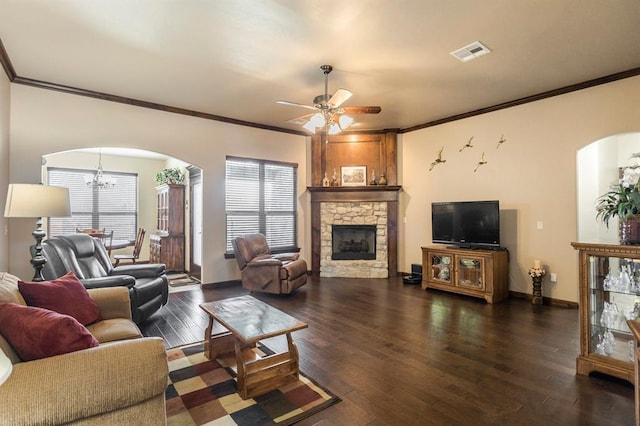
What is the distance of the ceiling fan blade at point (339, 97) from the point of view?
11.1 feet

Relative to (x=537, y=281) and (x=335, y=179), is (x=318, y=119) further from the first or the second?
(x=537, y=281)

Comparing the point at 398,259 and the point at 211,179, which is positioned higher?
the point at 211,179

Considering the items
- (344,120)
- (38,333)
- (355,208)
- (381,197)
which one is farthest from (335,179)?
(38,333)

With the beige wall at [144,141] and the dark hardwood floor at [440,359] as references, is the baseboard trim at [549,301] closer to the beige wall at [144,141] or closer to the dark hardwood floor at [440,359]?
the dark hardwood floor at [440,359]

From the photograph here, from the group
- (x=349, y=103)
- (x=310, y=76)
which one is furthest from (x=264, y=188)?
(x=310, y=76)

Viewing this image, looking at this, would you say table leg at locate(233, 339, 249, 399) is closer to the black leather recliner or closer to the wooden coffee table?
the wooden coffee table

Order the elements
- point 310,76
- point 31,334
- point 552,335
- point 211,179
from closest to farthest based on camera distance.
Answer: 1. point 31,334
2. point 552,335
3. point 310,76
4. point 211,179

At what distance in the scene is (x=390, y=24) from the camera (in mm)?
2891

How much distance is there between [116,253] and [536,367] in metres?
8.94

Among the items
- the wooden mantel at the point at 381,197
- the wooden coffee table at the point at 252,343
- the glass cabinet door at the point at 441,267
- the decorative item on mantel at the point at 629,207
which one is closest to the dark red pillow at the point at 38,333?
the wooden coffee table at the point at 252,343

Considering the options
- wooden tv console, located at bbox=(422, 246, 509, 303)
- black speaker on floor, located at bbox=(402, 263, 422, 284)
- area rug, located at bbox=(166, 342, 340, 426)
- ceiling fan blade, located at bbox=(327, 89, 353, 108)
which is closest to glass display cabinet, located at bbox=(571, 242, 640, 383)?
wooden tv console, located at bbox=(422, 246, 509, 303)

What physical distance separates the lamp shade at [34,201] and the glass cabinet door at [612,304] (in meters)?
4.67

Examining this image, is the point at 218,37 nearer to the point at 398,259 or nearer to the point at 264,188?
the point at 264,188

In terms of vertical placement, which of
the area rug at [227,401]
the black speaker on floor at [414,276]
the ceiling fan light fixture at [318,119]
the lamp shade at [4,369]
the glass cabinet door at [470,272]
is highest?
the ceiling fan light fixture at [318,119]
